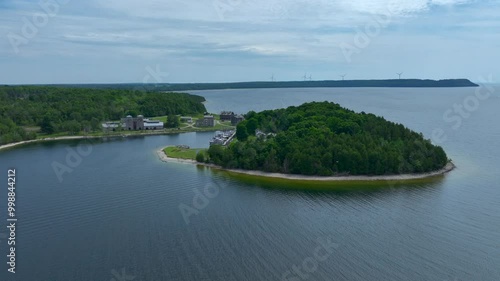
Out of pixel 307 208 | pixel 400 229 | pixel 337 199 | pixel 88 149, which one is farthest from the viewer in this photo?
pixel 88 149

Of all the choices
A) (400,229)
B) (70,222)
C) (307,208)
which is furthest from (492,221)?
(70,222)

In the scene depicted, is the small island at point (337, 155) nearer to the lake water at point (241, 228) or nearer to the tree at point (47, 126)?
the lake water at point (241, 228)

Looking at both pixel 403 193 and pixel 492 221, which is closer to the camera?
pixel 492 221

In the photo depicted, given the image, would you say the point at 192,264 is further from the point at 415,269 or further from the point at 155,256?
the point at 415,269
